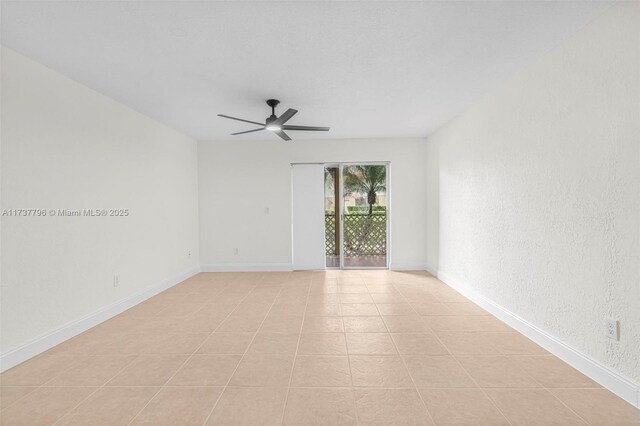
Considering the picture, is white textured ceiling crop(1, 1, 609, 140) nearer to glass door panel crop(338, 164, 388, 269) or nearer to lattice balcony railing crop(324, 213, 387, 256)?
glass door panel crop(338, 164, 388, 269)

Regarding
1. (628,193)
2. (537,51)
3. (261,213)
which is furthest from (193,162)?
(628,193)

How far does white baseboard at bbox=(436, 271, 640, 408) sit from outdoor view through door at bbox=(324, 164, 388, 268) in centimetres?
309

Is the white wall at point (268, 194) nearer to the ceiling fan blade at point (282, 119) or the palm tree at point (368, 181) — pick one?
the palm tree at point (368, 181)

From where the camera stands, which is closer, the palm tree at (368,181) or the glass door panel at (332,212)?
the glass door panel at (332,212)

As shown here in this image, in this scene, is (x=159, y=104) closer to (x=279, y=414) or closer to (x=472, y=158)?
(x=279, y=414)

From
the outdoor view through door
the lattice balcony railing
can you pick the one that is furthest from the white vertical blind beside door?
the lattice balcony railing

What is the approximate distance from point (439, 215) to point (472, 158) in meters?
1.31

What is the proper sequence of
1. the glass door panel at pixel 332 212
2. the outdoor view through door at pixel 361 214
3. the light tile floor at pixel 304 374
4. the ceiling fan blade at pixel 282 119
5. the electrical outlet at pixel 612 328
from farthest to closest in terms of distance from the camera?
the outdoor view through door at pixel 361 214, the glass door panel at pixel 332 212, the ceiling fan blade at pixel 282 119, the electrical outlet at pixel 612 328, the light tile floor at pixel 304 374

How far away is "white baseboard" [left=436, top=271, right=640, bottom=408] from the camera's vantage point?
173 centimetres

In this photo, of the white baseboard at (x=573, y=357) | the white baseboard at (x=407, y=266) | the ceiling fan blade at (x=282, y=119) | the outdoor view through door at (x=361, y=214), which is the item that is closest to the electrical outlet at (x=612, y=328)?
the white baseboard at (x=573, y=357)

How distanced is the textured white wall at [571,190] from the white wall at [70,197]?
157 inches

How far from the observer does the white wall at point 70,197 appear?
2221 millimetres

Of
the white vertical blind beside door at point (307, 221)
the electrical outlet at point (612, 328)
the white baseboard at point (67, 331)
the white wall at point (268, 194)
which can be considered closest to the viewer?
the electrical outlet at point (612, 328)

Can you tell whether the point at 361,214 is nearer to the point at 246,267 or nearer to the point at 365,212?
the point at 365,212
